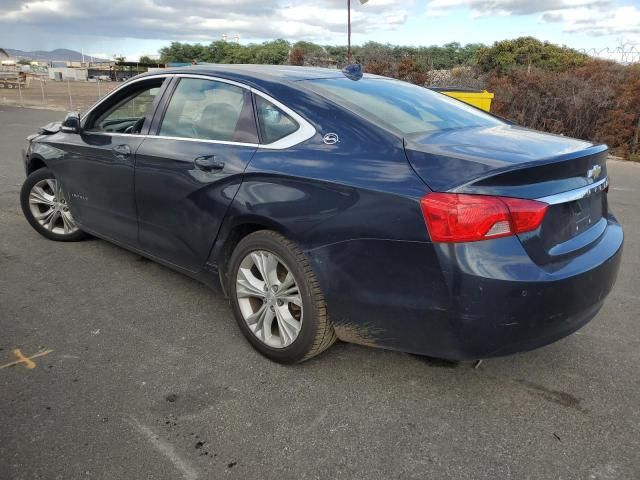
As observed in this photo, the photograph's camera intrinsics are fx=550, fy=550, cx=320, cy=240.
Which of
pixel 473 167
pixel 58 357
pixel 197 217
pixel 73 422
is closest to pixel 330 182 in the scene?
pixel 473 167

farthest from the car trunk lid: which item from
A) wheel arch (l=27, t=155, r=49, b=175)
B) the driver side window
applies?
wheel arch (l=27, t=155, r=49, b=175)

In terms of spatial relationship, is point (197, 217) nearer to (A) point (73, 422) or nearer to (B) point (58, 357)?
(B) point (58, 357)

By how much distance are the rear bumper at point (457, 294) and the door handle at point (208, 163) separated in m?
0.88

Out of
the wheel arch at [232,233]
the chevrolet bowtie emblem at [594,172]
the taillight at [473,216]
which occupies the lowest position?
the wheel arch at [232,233]

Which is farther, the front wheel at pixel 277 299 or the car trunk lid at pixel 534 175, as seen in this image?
the front wheel at pixel 277 299

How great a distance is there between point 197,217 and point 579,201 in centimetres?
212

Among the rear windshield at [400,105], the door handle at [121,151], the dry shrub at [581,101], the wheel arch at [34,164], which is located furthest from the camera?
the dry shrub at [581,101]

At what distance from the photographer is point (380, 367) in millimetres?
3088

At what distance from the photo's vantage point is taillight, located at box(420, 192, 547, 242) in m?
2.29

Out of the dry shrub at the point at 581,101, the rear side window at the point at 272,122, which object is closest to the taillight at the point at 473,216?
the rear side window at the point at 272,122

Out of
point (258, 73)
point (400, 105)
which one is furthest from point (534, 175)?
point (258, 73)

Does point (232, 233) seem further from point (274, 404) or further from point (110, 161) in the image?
point (110, 161)

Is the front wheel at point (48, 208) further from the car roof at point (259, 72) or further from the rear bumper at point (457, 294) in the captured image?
the rear bumper at point (457, 294)

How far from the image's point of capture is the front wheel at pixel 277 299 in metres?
2.81
